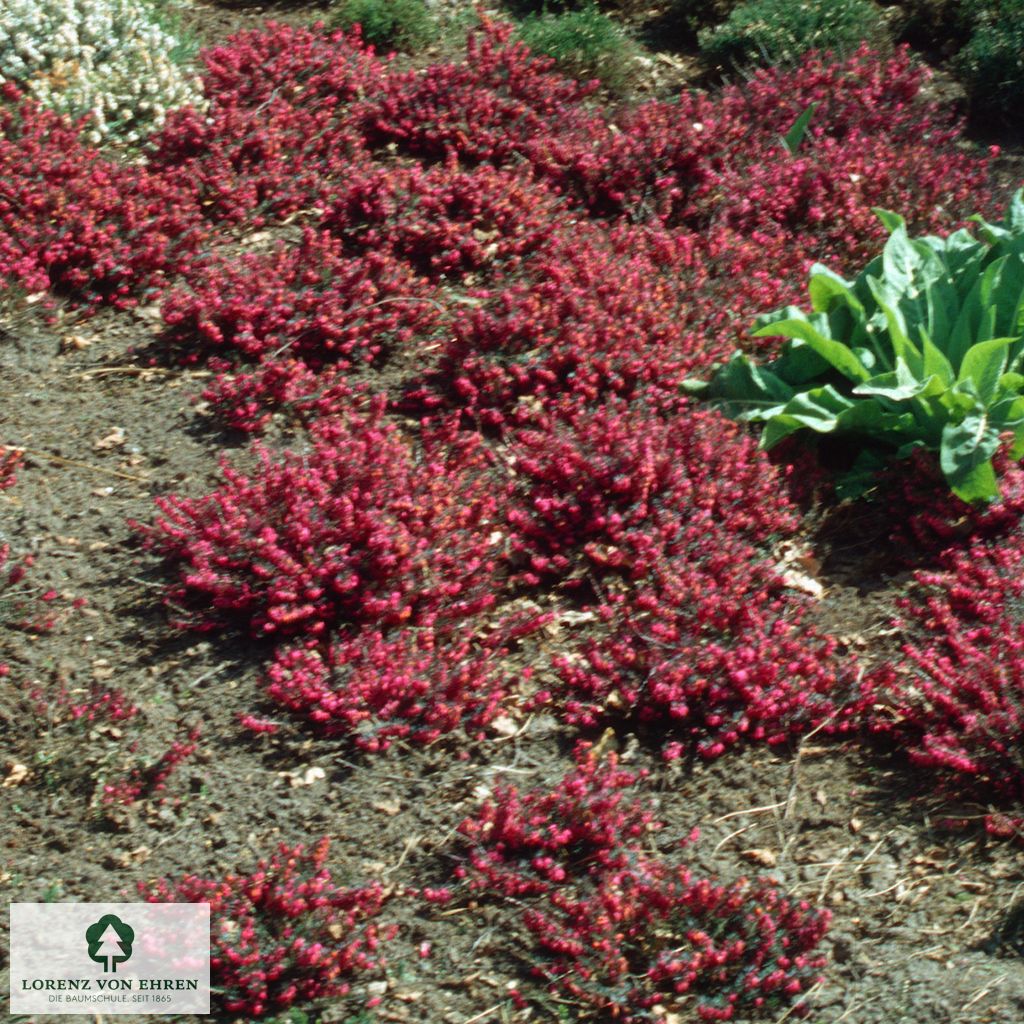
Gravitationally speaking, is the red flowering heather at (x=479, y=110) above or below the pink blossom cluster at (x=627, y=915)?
above

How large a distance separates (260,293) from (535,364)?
51.2 inches

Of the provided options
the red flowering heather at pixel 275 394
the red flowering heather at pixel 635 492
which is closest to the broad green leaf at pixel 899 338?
the red flowering heather at pixel 635 492

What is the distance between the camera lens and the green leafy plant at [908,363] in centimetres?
479

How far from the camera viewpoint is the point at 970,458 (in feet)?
15.4

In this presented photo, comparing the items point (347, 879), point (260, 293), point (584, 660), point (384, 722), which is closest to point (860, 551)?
point (584, 660)

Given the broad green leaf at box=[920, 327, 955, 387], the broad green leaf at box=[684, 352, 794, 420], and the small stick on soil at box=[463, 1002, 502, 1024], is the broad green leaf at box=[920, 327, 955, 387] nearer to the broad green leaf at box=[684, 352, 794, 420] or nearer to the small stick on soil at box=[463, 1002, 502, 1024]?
the broad green leaf at box=[684, 352, 794, 420]

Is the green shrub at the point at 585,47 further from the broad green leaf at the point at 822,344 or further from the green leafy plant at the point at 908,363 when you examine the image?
Answer: the broad green leaf at the point at 822,344

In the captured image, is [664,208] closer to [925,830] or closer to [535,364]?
[535,364]

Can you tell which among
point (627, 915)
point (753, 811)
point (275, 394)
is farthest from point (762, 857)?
point (275, 394)

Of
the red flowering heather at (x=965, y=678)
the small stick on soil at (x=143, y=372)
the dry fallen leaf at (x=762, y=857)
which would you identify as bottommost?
the dry fallen leaf at (x=762, y=857)

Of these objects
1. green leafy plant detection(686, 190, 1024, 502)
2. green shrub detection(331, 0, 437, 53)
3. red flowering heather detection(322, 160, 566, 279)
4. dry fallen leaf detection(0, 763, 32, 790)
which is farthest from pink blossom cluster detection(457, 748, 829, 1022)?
green shrub detection(331, 0, 437, 53)

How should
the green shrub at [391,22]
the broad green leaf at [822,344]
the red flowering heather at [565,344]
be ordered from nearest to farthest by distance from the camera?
1. the broad green leaf at [822,344]
2. the red flowering heather at [565,344]
3. the green shrub at [391,22]

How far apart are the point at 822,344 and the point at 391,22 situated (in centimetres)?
431

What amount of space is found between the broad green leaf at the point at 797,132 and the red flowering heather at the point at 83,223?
10.4 ft
